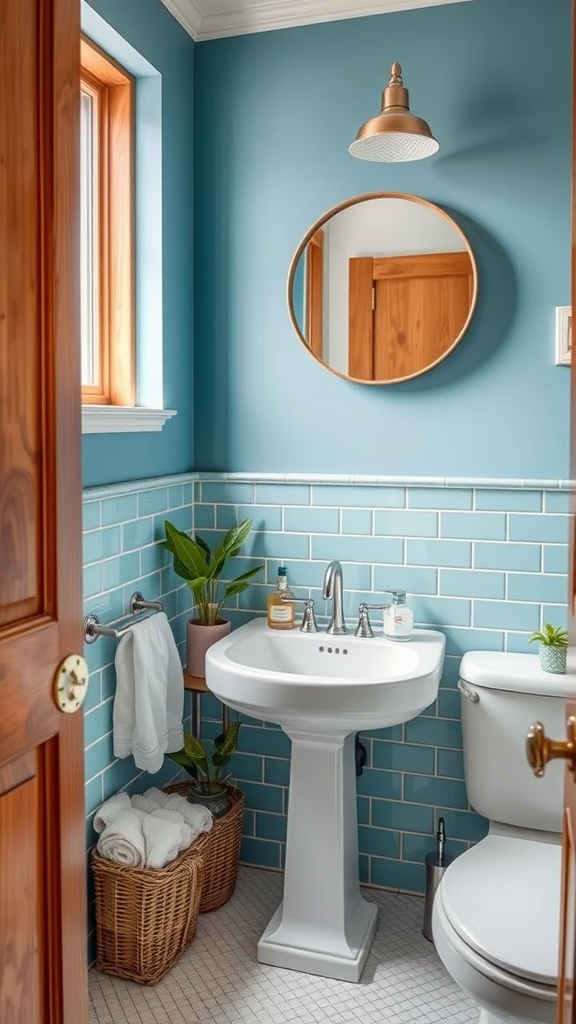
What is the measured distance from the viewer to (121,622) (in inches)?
83.3

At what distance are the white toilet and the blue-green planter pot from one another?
0.03 meters

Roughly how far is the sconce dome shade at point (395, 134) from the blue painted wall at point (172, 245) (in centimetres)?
50

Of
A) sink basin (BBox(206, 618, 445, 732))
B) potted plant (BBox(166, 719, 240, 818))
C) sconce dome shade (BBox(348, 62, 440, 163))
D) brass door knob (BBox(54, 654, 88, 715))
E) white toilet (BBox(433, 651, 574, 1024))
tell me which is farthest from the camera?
potted plant (BBox(166, 719, 240, 818))

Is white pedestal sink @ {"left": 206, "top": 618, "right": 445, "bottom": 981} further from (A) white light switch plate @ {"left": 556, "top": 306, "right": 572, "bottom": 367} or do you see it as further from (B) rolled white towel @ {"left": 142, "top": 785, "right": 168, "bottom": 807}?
(A) white light switch plate @ {"left": 556, "top": 306, "right": 572, "bottom": 367}

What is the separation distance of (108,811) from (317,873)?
54cm

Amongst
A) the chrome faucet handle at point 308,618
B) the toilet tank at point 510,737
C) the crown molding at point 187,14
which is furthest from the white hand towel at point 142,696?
the crown molding at point 187,14

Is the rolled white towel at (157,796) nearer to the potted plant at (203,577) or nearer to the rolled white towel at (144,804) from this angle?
the rolled white towel at (144,804)

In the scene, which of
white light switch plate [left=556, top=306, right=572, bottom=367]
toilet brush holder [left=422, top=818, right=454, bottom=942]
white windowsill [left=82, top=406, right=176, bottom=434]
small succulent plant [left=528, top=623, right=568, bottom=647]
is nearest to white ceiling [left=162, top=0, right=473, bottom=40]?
white light switch plate [left=556, top=306, right=572, bottom=367]

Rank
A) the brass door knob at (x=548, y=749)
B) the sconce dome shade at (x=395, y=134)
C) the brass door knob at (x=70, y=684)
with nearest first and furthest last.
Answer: the brass door knob at (x=548, y=749), the brass door knob at (x=70, y=684), the sconce dome shade at (x=395, y=134)

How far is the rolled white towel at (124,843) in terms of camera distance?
1981mm

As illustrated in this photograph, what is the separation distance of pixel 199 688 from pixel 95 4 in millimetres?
1707

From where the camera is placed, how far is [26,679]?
3.27 feet

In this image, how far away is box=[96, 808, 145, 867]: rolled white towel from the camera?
1981mm

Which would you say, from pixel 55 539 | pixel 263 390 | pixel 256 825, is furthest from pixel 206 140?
pixel 256 825
